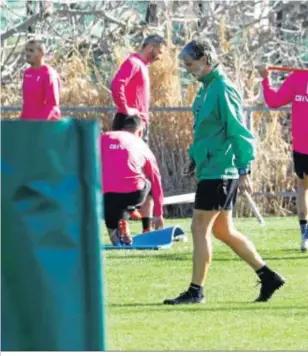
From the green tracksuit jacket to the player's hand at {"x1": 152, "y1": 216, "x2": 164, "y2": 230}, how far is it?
4706mm

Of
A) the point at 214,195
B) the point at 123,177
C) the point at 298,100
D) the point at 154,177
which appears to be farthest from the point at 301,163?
the point at 214,195

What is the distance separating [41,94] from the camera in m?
14.4

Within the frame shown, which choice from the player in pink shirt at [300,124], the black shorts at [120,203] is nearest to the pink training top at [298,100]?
the player in pink shirt at [300,124]

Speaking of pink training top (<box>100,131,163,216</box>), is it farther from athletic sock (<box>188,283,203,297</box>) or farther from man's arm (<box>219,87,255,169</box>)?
man's arm (<box>219,87,255,169</box>)

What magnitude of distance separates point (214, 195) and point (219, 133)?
41 cm

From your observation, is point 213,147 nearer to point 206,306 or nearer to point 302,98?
point 206,306

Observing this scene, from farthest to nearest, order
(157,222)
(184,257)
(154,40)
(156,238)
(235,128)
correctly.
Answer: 1. (154,40)
2. (157,222)
3. (156,238)
4. (184,257)
5. (235,128)

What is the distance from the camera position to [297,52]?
22.2m

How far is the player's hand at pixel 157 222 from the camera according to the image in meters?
13.9

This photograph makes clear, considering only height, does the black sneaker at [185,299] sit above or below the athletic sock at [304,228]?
below

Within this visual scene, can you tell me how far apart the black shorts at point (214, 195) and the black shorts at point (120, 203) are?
372 centimetres

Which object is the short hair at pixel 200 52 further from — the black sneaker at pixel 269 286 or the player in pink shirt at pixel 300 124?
the player in pink shirt at pixel 300 124

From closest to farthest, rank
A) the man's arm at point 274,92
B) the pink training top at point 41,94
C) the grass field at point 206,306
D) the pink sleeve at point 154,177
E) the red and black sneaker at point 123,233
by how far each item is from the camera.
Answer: the grass field at point 206,306
the man's arm at point 274,92
the red and black sneaker at point 123,233
the pink sleeve at point 154,177
the pink training top at point 41,94

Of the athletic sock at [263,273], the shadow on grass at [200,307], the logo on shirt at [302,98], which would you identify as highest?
the logo on shirt at [302,98]
